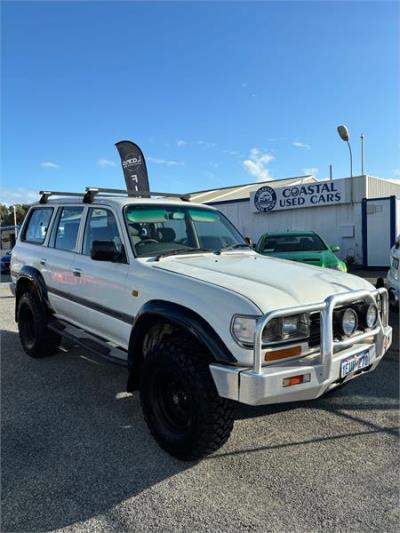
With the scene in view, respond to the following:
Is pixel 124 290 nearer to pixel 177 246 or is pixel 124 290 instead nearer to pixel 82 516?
pixel 177 246

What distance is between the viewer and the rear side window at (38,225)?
218 inches

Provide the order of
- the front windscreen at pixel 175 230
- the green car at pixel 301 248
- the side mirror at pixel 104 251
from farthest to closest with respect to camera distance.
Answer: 1. the green car at pixel 301 248
2. the front windscreen at pixel 175 230
3. the side mirror at pixel 104 251

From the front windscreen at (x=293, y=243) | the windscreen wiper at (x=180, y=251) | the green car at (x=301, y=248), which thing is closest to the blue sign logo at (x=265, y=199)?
the green car at (x=301, y=248)

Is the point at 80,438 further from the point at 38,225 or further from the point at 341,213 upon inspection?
the point at 341,213

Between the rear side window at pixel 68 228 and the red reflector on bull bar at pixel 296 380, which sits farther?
the rear side window at pixel 68 228

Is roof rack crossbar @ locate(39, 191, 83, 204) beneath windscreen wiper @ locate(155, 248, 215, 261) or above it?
above

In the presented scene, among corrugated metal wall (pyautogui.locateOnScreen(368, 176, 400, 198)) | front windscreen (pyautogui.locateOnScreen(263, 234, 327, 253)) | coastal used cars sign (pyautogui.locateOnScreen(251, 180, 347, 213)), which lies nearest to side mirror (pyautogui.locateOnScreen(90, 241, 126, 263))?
front windscreen (pyautogui.locateOnScreen(263, 234, 327, 253))

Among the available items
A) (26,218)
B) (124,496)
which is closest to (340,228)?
(26,218)

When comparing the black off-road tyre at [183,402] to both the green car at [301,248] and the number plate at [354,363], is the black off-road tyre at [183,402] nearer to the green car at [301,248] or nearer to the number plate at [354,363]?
the number plate at [354,363]

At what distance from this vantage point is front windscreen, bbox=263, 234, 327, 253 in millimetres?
9836

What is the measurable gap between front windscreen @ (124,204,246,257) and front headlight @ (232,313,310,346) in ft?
4.46

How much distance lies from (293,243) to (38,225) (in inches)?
240

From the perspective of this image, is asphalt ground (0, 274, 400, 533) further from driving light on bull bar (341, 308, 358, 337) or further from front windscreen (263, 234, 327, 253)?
front windscreen (263, 234, 327, 253)

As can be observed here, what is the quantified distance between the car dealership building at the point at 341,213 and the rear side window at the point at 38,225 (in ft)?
43.3
